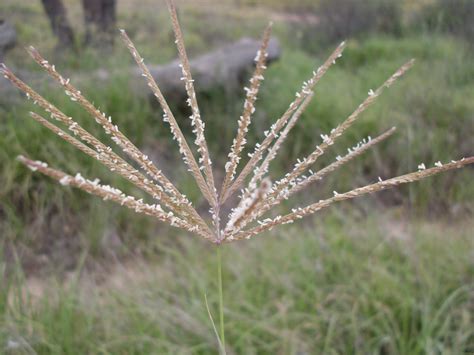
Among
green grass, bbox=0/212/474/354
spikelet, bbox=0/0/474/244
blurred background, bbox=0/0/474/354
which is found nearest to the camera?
spikelet, bbox=0/0/474/244

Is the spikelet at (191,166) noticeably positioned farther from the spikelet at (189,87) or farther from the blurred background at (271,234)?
the blurred background at (271,234)

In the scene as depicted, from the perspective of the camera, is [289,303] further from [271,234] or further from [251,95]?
[251,95]

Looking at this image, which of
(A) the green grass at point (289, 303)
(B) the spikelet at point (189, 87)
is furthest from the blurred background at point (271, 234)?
(B) the spikelet at point (189, 87)

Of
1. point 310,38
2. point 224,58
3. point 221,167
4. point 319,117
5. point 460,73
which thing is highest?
point 310,38

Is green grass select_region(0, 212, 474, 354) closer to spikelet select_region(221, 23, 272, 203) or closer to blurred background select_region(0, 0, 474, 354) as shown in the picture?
blurred background select_region(0, 0, 474, 354)

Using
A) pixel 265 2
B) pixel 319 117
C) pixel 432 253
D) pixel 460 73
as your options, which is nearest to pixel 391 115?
pixel 319 117

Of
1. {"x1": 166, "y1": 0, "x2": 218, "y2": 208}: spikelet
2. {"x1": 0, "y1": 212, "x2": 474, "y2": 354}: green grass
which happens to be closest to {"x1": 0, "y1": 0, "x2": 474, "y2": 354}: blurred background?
{"x1": 0, "y1": 212, "x2": 474, "y2": 354}: green grass

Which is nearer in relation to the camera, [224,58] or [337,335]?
[337,335]

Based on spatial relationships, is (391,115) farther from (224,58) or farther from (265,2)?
(265,2)
